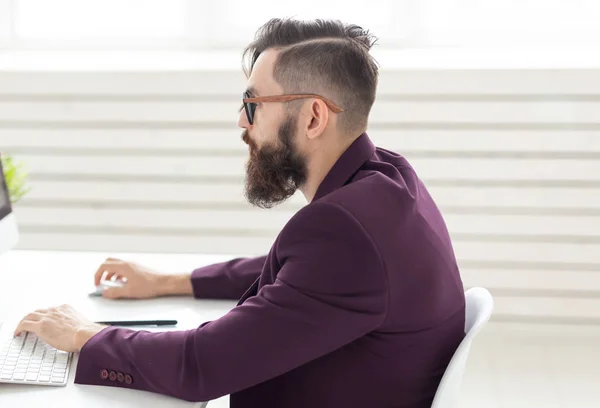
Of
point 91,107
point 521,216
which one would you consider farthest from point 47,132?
point 521,216

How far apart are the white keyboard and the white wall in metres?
1.78

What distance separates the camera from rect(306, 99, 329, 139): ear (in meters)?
1.57

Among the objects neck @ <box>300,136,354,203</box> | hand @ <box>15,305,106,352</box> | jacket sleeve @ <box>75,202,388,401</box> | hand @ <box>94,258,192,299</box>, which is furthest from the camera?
hand @ <box>94,258,192,299</box>

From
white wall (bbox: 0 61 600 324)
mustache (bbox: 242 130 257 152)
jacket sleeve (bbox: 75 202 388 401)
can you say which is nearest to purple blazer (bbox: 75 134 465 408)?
jacket sleeve (bbox: 75 202 388 401)

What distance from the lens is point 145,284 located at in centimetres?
184

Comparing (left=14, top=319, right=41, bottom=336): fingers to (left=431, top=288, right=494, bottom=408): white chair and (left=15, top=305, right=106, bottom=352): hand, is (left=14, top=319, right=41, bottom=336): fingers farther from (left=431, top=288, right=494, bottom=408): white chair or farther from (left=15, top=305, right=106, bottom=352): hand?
(left=431, top=288, right=494, bottom=408): white chair

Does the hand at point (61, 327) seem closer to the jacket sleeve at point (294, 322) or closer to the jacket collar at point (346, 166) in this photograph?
the jacket sleeve at point (294, 322)

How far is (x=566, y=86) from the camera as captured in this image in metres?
3.12

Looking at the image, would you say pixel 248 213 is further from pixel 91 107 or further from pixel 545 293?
pixel 545 293

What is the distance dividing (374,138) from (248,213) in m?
0.56

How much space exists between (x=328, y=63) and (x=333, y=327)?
0.50 metres

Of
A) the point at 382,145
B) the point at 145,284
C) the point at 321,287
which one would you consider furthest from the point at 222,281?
the point at 382,145

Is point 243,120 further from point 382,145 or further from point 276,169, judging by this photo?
point 382,145

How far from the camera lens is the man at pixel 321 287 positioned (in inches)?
54.1
